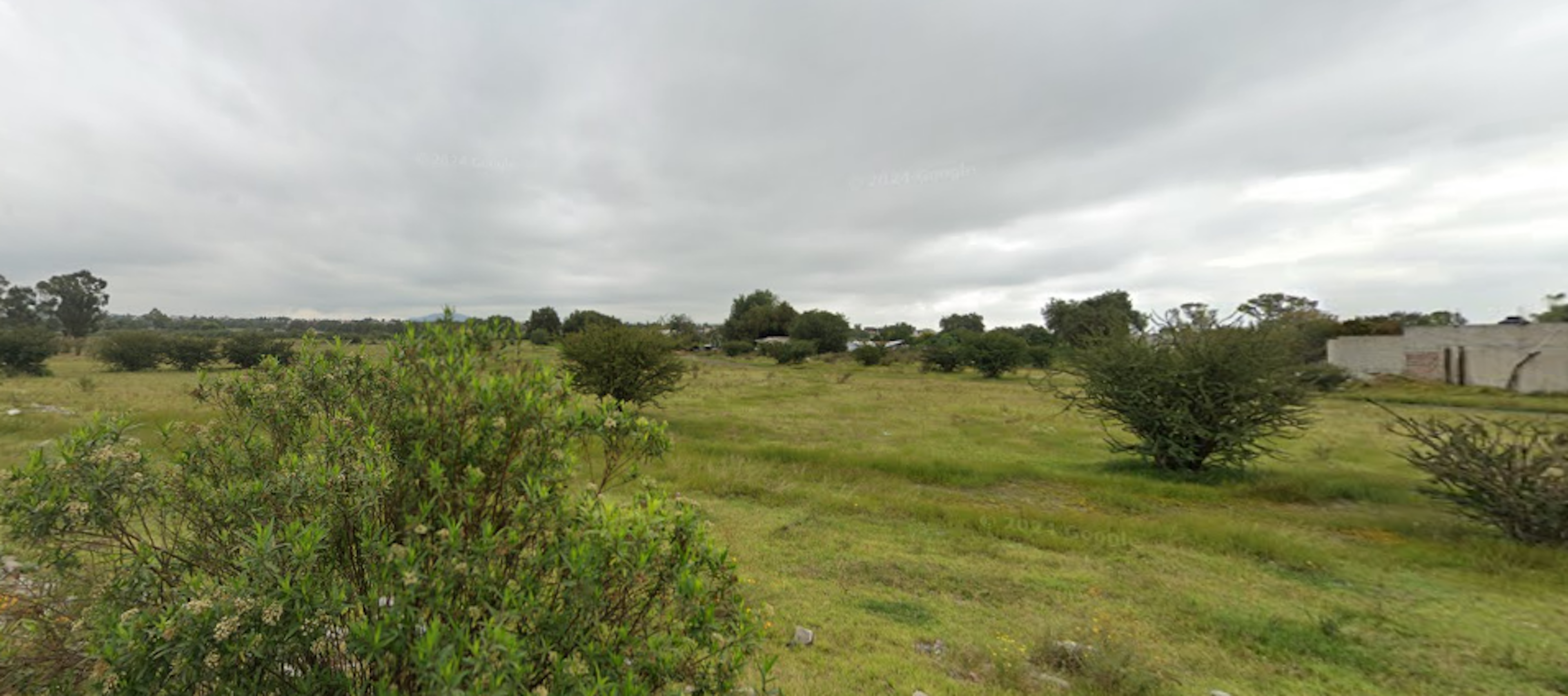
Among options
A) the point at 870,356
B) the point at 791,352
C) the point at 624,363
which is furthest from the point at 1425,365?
the point at 791,352

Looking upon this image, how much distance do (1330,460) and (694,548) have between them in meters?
21.9

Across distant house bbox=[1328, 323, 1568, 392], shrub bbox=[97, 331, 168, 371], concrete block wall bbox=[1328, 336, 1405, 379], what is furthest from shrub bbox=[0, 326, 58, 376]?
distant house bbox=[1328, 323, 1568, 392]

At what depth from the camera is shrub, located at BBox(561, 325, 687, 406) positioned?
2188cm

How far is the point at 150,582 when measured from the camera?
7.61ft

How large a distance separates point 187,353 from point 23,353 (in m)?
8.89

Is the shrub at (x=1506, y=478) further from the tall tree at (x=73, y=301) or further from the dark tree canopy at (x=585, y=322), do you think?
the tall tree at (x=73, y=301)

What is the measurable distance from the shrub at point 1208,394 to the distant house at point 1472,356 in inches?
1339

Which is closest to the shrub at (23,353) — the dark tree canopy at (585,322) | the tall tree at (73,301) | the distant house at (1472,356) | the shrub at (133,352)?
the shrub at (133,352)

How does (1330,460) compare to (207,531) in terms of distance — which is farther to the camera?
(1330,460)

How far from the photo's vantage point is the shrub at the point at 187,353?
4925 centimetres

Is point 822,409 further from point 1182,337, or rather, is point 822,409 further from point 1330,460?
point 1330,460

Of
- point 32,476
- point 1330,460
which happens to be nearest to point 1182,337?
point 1330,460

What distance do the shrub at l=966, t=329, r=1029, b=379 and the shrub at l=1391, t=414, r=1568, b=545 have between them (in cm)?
4422

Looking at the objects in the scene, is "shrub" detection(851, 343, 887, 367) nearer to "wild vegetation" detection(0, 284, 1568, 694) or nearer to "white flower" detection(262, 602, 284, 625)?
"wild vegetation" detection(0, 284, 1568, 694)
